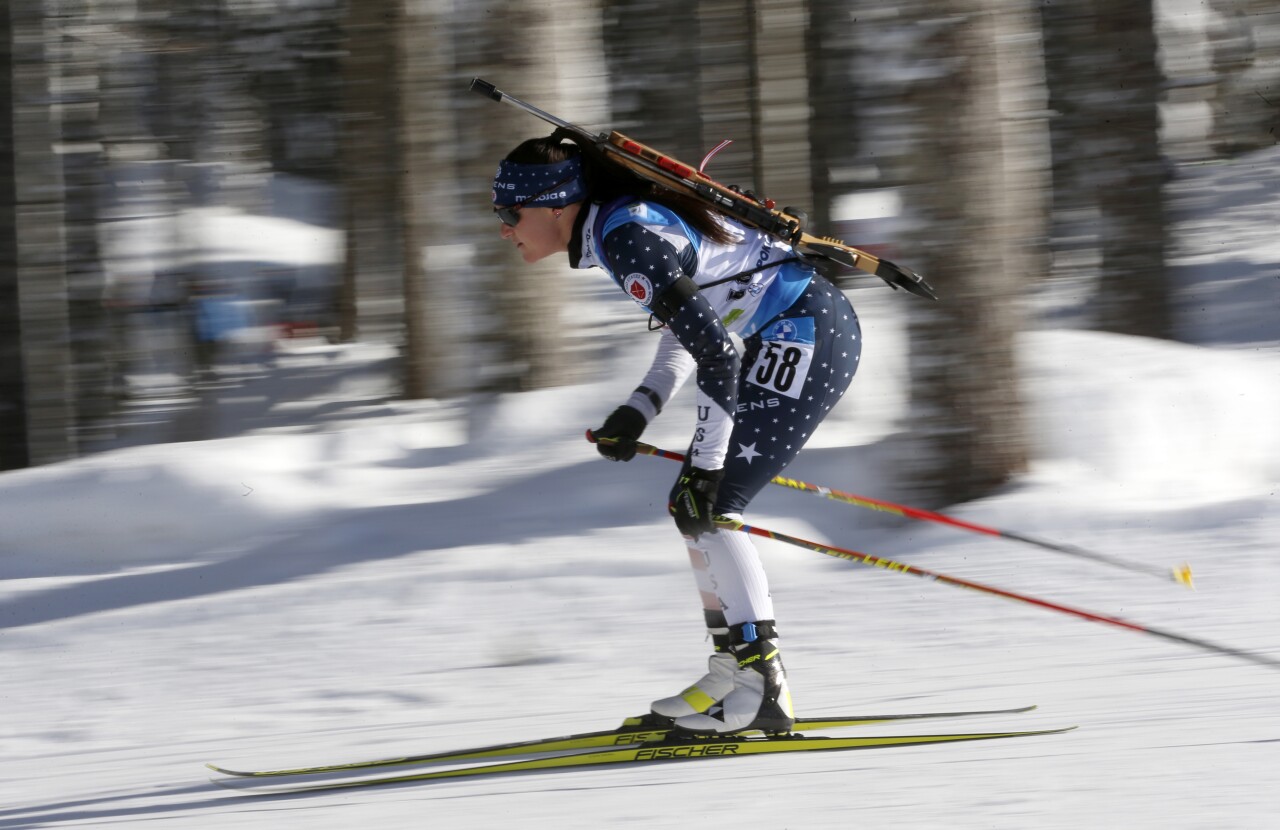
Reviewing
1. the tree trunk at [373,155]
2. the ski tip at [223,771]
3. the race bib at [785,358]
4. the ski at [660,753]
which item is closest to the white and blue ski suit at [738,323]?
the race bib at [785,358]

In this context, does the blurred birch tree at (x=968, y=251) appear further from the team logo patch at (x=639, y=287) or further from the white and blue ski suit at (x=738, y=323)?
the team logo patch at (x=639, y=287)

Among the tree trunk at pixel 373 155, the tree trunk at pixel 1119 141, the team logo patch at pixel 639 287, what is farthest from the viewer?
the tree trunk at pixel 1119 141

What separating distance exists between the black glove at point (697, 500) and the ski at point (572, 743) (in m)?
0.60

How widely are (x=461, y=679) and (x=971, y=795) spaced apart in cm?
217

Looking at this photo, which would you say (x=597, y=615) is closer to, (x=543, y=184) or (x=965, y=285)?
(x=543, y=184)

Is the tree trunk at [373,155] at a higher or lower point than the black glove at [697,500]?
higher

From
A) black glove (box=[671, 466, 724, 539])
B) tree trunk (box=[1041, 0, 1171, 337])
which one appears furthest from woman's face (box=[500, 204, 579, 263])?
tree trunk (box=[1041, 0, 1171, 337])

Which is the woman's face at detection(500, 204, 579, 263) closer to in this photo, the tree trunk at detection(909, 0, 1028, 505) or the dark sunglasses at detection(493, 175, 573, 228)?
the dark sunglasses at detection(493, 175, 573, 228)

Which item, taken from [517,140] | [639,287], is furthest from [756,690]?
[517,140]

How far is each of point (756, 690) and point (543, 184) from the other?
1538 millimetres

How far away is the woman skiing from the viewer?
376 centimetres

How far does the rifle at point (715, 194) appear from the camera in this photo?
12.6 feet

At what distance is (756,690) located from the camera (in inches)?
152

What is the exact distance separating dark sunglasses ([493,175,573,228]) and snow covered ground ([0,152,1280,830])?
1.55 meters
